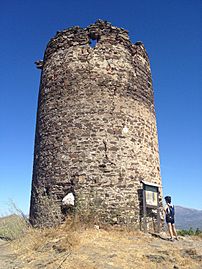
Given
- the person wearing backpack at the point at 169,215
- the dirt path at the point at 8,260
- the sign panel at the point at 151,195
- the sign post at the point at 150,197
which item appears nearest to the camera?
the dirt path at the point at 8,260

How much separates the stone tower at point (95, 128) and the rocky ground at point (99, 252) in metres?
1.23

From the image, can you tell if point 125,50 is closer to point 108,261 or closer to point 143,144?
point 143,144

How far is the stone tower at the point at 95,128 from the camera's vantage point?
9789 mm

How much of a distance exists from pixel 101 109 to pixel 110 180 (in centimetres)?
254

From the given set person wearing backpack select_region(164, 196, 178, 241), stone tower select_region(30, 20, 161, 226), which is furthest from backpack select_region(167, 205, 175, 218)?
stone tower select_region(30, 20, 161, 226)

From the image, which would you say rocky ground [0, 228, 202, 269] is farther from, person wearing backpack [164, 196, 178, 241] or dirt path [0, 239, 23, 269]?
person wearing backpack [164, 196, 178, 241]

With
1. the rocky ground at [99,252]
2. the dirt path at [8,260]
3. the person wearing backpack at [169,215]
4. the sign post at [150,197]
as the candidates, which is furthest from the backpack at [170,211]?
the dirt path at [8,260]

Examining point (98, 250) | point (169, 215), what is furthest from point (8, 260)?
point (169, 215)

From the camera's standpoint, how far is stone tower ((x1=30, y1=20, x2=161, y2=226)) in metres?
9.79

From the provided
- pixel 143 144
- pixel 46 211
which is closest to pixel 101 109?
pixel 143 144

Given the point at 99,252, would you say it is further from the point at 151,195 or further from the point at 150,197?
the point at 151,195

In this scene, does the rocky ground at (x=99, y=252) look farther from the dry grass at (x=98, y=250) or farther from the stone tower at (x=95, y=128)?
the stone tower at (x=95, y=128)

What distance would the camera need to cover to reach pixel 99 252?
22.7ft

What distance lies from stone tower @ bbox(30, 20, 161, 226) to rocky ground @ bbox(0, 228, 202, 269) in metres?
1.23
